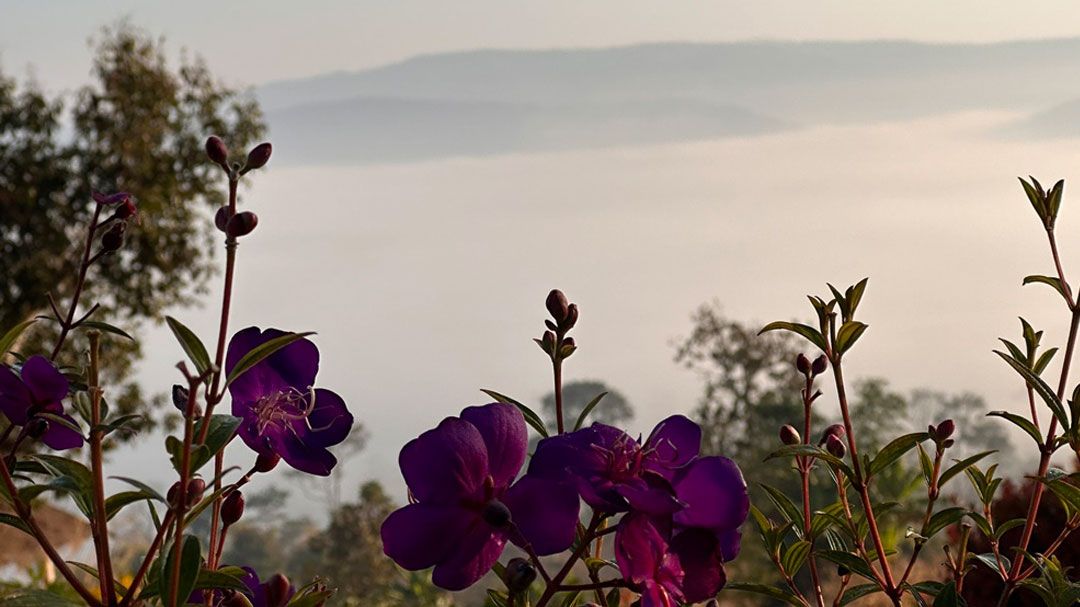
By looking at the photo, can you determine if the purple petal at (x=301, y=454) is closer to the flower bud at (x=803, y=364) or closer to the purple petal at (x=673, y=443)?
the purple petal at (x=673, y=443)

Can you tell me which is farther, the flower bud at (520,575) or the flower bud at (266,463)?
the flower bud at (266,463)

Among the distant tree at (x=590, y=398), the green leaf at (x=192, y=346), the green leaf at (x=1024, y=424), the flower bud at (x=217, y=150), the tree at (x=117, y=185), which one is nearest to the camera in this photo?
the green leaf at (x=192, y=346)

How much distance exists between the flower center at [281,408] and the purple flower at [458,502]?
0.11 metres

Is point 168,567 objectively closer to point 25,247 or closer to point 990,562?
point 990,562

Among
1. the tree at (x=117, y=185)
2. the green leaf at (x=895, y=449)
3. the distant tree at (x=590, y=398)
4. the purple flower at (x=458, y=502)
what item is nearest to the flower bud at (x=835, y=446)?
the green leaf at (x=895, y=449)

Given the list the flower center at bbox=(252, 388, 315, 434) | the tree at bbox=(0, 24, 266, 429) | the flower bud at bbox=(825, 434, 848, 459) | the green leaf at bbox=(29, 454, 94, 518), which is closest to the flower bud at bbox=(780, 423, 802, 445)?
the flower bud at bbox=(825, 434, 848, 459)

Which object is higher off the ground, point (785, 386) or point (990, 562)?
point (785, 386)

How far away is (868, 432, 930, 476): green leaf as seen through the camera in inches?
29.5

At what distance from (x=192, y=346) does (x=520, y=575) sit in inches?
7.4

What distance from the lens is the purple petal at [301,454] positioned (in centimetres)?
69

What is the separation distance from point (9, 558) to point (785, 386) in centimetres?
768

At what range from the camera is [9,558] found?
10.9 meters

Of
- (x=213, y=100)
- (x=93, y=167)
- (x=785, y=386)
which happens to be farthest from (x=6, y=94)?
(x=785, y=386)

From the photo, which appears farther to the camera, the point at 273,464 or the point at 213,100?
the point at 213,100
